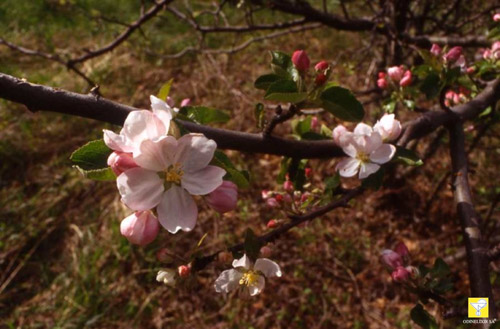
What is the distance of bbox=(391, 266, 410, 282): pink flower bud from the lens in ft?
3.70

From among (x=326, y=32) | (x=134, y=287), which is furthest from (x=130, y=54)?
(x=134, y=287)

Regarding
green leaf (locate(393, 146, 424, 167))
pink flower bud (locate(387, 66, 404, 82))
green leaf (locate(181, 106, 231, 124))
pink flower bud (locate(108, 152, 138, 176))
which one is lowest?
green leaf (locate(393, 146, 424, 167))

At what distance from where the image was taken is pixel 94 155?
76 cm

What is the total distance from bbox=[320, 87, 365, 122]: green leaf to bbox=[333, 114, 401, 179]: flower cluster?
167 mm

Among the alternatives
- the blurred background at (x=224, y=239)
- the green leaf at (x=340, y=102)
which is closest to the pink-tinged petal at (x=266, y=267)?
the green leaf at (x=340, y=102)

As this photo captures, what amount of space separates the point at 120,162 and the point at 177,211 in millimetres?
149

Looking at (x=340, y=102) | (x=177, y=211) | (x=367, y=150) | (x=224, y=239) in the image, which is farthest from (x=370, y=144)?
(x=224, y=239)

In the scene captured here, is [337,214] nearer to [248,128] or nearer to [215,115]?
[248,128]

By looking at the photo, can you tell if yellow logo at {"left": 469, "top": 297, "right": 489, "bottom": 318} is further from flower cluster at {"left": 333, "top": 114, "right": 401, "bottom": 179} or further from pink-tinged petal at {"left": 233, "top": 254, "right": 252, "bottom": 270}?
pink-tinged petal at {"left": 233, "top": 254, "right": 252, "bottom": 270}

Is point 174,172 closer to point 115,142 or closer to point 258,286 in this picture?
point 115,142

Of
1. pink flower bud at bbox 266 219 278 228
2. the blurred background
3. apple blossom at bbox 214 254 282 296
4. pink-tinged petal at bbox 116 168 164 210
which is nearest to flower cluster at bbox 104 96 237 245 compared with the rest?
pink-tinged petal at bbox 116 168 164 210

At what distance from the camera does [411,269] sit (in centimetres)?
117

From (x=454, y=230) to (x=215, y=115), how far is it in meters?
2.37

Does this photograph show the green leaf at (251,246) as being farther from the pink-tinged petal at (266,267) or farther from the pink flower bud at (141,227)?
the pink flower bud at (141,227)
